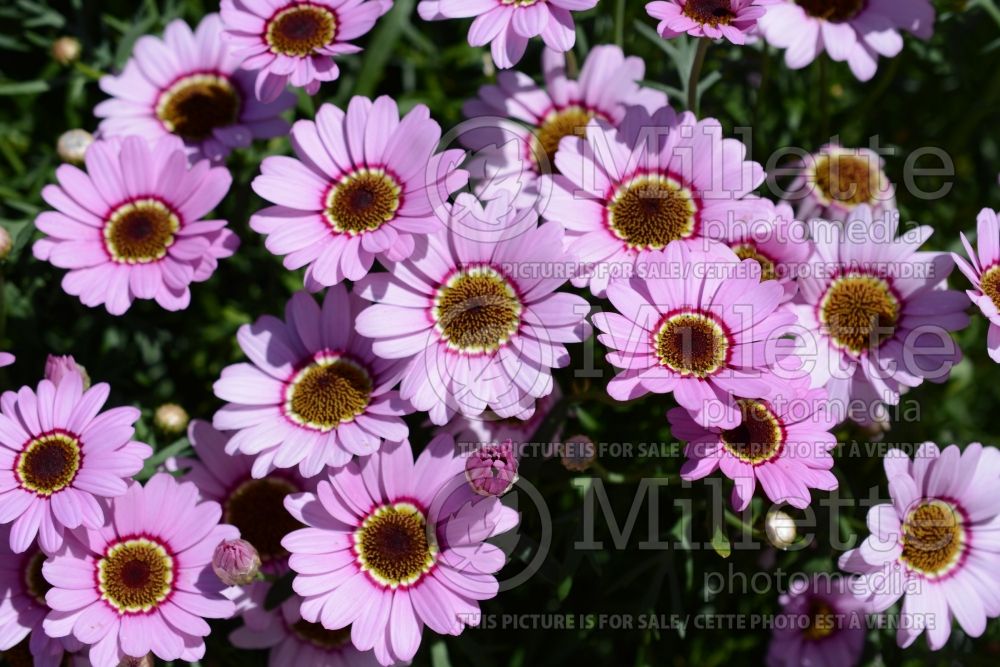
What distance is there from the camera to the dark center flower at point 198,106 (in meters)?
2.62

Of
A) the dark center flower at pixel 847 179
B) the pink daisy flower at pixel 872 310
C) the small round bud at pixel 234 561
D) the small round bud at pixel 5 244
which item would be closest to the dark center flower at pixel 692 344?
the pink daisy flower at pixel 872 310

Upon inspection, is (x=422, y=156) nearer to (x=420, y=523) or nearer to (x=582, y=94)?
(x=582, y=94)

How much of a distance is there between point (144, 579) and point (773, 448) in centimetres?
140

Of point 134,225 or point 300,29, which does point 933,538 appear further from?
point 134,225

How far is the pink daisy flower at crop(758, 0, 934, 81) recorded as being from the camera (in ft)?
8.23

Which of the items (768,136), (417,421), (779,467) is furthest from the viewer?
(768,136)

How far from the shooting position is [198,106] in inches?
104

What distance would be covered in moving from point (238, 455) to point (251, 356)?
0.29m

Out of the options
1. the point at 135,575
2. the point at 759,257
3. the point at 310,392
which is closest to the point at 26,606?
the point at 135,575

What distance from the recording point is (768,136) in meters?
3.12

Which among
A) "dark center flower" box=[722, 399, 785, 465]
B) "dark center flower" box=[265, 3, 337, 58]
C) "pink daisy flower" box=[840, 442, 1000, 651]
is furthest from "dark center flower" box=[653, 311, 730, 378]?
"dark center flower" box=[265, 3, 337, 58]

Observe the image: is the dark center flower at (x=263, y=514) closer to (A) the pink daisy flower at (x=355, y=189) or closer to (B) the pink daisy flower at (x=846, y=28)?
(A) the pink daisy flower at (x=355, y=189)


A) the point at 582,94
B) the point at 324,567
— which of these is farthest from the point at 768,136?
the point at 324,567

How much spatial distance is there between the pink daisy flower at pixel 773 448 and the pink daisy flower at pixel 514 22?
87 cm
